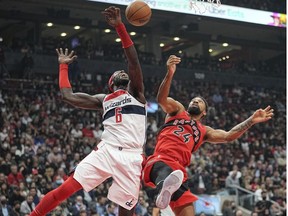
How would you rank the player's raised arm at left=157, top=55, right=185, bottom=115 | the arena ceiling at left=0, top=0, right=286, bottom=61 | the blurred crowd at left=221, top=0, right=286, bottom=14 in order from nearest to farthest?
the player's raised arm at left=157, top=55, right=185, bottom=115 → the blurred crowd at left=221, top=0, right=286, bottom=14 → the arena ceiling at left=0, top=0, right=286, bottom=61

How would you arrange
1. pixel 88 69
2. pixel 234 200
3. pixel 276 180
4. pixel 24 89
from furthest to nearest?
pixel 88 69, pixel 24 89, pixel 276 180, pixel 234 200

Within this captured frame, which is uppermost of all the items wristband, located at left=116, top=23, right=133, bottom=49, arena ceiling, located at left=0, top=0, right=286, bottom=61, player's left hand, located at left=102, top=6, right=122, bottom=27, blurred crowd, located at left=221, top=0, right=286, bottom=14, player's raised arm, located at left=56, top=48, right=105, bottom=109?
blurred crowd, located at left=221, top=0, right=286, bottom=14

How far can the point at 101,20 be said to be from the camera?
1198 inches

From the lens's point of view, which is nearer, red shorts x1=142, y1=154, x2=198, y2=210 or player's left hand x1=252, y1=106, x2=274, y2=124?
red shorts x1=142, y1=154, x2=198, y2=210

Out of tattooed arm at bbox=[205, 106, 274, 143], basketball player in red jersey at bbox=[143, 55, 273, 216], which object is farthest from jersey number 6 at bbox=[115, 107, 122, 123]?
tattooed arm at bbox=[205, 106, 274, 143]

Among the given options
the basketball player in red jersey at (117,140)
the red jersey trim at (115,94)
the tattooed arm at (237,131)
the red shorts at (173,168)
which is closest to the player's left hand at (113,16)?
the basketball player in red jersey at (117,140)

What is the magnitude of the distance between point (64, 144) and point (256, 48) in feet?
62.2

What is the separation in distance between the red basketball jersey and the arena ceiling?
17.6 m

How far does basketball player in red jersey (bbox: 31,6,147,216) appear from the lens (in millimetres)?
7262

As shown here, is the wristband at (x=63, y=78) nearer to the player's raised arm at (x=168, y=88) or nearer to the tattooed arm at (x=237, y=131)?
the player's raised arm at (x=168, y=88)

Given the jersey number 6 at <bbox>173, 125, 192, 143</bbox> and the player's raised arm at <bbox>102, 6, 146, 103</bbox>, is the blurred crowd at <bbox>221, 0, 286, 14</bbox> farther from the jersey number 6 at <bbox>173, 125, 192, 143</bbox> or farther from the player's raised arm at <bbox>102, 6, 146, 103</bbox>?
the player's raised arm at <bbox>102, 6, 146, 103</bbox>

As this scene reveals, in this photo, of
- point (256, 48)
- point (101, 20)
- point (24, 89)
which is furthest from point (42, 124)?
point (256, 48)

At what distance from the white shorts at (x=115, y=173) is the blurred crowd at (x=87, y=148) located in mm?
6920

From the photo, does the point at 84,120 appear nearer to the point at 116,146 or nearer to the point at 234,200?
the point at 234,200
